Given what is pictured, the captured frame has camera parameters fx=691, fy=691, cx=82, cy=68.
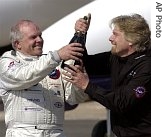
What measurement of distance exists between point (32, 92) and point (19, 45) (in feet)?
0.97

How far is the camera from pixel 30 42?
4.01m

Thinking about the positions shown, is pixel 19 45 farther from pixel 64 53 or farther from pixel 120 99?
pixel 120 99

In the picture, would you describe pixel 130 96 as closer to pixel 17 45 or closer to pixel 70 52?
pixel 70 52

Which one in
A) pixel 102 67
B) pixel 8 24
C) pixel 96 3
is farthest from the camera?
pixel 8 24

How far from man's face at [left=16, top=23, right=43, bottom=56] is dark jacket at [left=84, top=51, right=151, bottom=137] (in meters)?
0.49

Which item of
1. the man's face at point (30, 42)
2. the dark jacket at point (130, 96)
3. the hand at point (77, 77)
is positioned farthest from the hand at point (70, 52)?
the man's face at point (30, 42)

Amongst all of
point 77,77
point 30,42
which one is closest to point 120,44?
point 77,77

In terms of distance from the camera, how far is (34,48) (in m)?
4.03

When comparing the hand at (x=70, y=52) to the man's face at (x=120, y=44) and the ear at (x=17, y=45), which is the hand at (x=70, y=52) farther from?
the ear at (x=17, y=45)

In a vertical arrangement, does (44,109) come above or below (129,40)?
below

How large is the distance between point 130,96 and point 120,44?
361 mm

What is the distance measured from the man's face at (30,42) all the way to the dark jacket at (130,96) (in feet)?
1.62

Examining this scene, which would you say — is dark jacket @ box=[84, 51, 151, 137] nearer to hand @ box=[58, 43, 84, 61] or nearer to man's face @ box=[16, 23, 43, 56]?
hand @ box=[58, 43, 84, 61]

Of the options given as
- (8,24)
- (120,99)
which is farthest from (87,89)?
(8,24)
